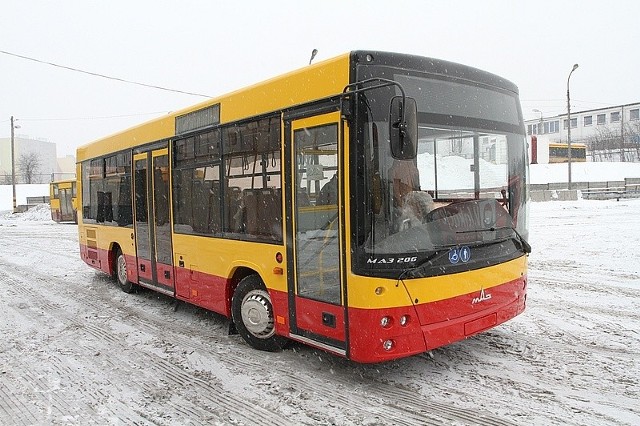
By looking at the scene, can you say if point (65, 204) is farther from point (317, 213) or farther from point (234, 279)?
point (317, 213)

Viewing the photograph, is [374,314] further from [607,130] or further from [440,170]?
[607,130]

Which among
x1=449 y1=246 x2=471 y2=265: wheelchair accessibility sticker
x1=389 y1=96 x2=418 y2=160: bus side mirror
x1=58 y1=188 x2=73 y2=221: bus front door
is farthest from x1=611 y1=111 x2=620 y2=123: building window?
x1=389 y1=96 x2=418 y2=160: bus side mirror

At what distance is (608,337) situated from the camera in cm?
605

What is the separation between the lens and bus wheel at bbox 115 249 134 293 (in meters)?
9.72

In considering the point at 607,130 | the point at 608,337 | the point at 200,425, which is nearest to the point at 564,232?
the point at 608,337

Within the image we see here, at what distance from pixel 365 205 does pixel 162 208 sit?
4506 mm

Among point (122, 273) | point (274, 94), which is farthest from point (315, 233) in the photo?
point (122, 273)

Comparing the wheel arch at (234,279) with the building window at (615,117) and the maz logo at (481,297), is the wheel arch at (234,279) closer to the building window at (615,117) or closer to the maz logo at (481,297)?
the maz logo at (481,297)

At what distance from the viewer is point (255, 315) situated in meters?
5.91

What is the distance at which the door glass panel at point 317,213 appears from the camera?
4.74 meters

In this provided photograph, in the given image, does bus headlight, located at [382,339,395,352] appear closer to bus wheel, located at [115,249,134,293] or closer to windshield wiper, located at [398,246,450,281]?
windshield wiper, located at [398,246,450,281]

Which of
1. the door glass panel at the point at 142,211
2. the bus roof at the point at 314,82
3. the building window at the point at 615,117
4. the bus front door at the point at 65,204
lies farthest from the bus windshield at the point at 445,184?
the building window at the point at 615,117

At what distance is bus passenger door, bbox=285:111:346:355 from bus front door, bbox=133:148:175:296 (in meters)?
3.20

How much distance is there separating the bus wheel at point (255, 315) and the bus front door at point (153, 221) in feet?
6.49
